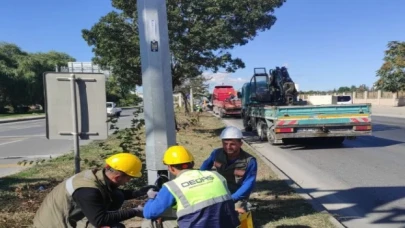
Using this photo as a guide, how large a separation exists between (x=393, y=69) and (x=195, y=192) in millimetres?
43012

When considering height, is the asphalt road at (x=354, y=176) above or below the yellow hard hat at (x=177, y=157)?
below

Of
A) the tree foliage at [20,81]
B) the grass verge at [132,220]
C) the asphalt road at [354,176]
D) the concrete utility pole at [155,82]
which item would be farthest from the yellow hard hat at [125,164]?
the tree foliage at [20,81]

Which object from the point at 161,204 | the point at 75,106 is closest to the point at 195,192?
the point at 161,204

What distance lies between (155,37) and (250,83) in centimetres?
1462

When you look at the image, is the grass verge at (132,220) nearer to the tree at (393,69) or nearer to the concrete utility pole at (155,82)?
the concrete utility pole at (155,82)

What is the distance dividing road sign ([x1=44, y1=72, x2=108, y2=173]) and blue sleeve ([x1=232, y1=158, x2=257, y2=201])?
1.62m

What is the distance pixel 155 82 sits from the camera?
4.28m

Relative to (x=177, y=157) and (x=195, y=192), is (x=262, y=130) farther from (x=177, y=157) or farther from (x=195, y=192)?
(x=195, y=192)

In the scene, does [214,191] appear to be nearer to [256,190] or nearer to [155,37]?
[155,37]

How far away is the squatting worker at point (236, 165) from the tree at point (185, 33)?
10895mm

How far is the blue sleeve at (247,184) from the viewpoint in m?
4.04

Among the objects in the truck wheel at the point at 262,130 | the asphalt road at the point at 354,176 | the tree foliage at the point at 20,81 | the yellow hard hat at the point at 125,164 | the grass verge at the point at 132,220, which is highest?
the tree foliage at the point at 20,81

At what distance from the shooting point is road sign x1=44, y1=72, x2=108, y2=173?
4332 millimetres

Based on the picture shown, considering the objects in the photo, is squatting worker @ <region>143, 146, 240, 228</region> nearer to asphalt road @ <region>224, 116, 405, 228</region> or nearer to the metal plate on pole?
the metal plate on pole
